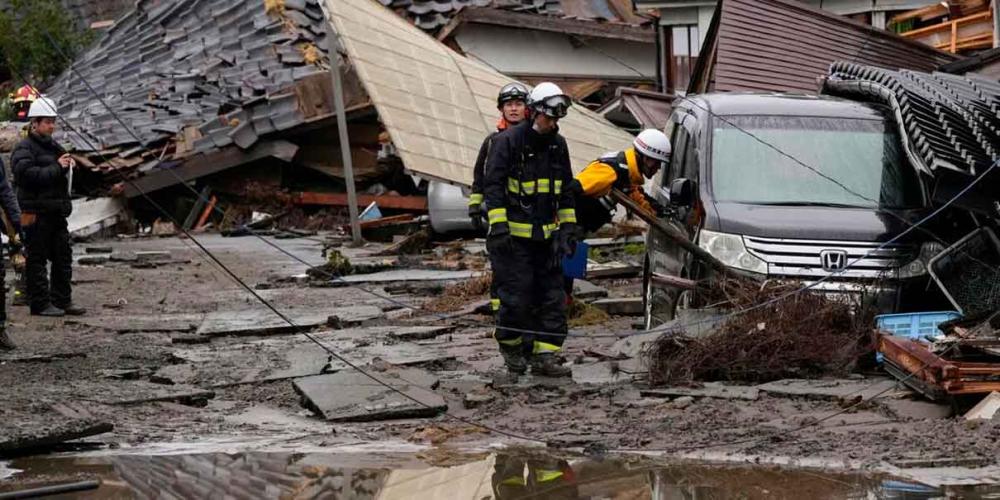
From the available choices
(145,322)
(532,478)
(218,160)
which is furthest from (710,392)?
(218,160)

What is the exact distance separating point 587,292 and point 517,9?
17.2 meters

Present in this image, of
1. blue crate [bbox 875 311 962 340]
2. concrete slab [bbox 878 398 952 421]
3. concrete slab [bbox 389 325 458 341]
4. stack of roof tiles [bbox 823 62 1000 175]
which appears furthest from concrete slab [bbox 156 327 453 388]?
concrete slab [bbox 878 398 952 421]

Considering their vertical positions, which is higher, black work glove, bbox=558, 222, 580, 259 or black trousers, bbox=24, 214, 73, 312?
black work glove, bbox=558, 222, 580, 259

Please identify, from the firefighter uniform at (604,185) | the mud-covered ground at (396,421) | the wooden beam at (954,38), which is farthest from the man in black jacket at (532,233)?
the wooden beam at (954,38)

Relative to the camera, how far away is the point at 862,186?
10594mm

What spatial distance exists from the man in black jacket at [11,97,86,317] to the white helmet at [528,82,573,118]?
17.4 ft

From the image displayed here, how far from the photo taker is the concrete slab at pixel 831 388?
8297 mm

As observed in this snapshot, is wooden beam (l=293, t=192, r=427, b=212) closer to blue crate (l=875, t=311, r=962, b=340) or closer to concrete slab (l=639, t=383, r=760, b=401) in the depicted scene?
blue crate (l=875, t=311, r=962, b=340)

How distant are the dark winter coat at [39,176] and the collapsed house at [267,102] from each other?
575 centimetres

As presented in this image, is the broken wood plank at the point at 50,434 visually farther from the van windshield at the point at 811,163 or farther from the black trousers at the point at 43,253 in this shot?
the black trousers at the point at 43,253

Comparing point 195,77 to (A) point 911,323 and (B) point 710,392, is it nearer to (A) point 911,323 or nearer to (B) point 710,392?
(A) point 911,323

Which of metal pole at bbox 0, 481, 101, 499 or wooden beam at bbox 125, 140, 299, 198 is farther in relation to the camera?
wooden beam at bbox 125, 140, 299, 198

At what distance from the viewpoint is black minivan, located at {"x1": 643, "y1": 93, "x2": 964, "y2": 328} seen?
32.0 feet

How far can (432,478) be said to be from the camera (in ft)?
22.5
